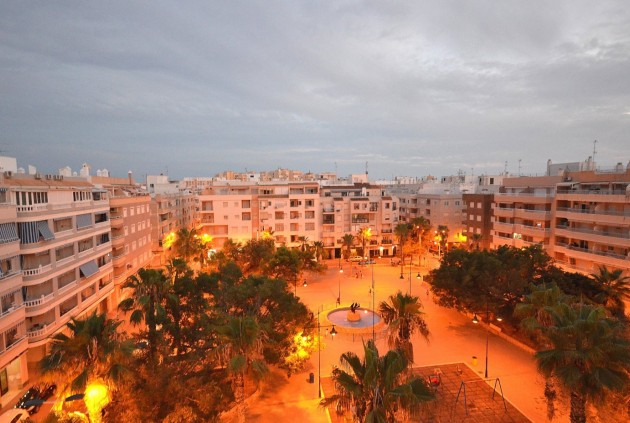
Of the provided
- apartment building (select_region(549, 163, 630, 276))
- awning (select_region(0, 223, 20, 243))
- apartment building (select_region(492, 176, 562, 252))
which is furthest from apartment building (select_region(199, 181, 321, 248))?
awning (select_region(0, 223, 20, 243))

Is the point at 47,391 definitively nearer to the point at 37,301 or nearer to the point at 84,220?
the point at 37,301

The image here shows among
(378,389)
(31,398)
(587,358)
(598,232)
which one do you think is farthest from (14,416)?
(598,232)

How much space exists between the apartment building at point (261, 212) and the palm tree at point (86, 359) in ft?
164

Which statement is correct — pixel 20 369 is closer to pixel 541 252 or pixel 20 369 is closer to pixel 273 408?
pixel 273 408

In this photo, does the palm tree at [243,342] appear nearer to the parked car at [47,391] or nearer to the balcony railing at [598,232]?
the parked car at [47,391]

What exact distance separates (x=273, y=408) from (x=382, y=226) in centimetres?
5463

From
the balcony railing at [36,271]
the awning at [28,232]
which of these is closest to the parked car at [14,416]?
the balcony railing at [36,271]

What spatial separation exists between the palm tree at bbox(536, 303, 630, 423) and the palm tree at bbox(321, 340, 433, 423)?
6.47 meters

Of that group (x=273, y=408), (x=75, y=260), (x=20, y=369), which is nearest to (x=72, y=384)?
(x=273, y=408)

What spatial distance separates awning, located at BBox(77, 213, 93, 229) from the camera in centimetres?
3444

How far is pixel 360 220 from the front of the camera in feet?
237

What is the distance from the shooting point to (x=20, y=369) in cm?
2580

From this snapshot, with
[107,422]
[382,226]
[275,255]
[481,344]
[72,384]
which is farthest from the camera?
[382,226]

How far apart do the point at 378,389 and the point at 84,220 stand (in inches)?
1346
